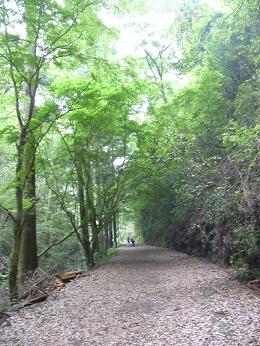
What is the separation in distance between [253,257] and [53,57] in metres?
6.41

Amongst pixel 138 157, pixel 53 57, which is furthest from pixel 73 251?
pixel 53 57

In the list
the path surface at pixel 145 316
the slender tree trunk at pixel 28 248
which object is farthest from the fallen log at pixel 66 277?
the path surface at pixel 145 316

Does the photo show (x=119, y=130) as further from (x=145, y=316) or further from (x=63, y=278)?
(x=145, y=316)

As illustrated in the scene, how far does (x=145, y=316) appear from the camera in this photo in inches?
224

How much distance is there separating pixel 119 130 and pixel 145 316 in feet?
26.3

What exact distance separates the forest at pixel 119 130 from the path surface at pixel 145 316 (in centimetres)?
148

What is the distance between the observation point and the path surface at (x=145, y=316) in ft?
15.2

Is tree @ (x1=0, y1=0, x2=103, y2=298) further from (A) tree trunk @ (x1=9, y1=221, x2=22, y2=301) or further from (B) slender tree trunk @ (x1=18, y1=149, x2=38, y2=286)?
(B) slender tree trunk @ (x1=18, y1=149, x2=38, y2=286)

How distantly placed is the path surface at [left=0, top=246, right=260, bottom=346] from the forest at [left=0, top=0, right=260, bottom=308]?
148 cm

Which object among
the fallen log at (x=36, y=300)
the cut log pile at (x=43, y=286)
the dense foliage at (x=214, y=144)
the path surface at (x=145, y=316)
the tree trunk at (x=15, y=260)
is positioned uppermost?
the dense foliage at (x=214, y=144)

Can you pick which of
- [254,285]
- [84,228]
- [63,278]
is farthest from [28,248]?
[254,285]

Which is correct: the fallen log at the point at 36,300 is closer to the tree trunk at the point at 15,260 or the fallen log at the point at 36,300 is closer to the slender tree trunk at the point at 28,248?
the tree trunk at the point at 15,260

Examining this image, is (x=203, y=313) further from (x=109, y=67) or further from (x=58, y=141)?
(x=58, y=141)

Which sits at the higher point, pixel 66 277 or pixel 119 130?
pixel 119 130
